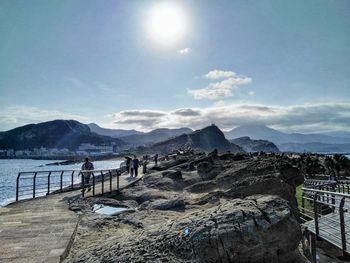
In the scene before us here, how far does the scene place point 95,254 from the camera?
5.08 metres

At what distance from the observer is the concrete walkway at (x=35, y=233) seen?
201 inches

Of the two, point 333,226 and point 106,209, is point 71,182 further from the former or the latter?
point 333,226

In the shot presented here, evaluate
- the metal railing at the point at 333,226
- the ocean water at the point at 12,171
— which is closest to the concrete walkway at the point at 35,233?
the metal railing at the point at 333,226

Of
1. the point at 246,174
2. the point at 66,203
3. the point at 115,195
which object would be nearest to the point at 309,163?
the point at 246,174

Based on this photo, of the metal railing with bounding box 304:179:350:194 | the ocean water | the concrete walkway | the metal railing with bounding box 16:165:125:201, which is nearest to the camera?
the concrete walkway

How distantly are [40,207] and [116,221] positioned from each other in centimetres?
324

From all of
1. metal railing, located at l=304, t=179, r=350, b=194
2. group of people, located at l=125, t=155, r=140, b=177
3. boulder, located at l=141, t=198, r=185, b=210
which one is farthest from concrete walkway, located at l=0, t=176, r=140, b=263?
group of people, located at l=125, t=155, r=140, b=177

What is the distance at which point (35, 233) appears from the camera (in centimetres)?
649

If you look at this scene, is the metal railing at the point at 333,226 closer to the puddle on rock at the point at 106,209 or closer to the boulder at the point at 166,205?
the boulder at the point at 166,205

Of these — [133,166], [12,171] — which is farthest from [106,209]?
[12,171]

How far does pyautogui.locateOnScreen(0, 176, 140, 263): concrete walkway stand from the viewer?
Answer: 5.11 meters

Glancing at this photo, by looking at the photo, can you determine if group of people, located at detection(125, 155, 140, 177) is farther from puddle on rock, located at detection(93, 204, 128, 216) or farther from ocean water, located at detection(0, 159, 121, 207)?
puddle on rock, located at detection(93, 204, 128, 216)

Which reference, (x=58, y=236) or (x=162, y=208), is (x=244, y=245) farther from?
(x=162, y=208)

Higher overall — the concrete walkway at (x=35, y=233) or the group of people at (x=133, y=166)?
the group of people at (x=133, y=166)
